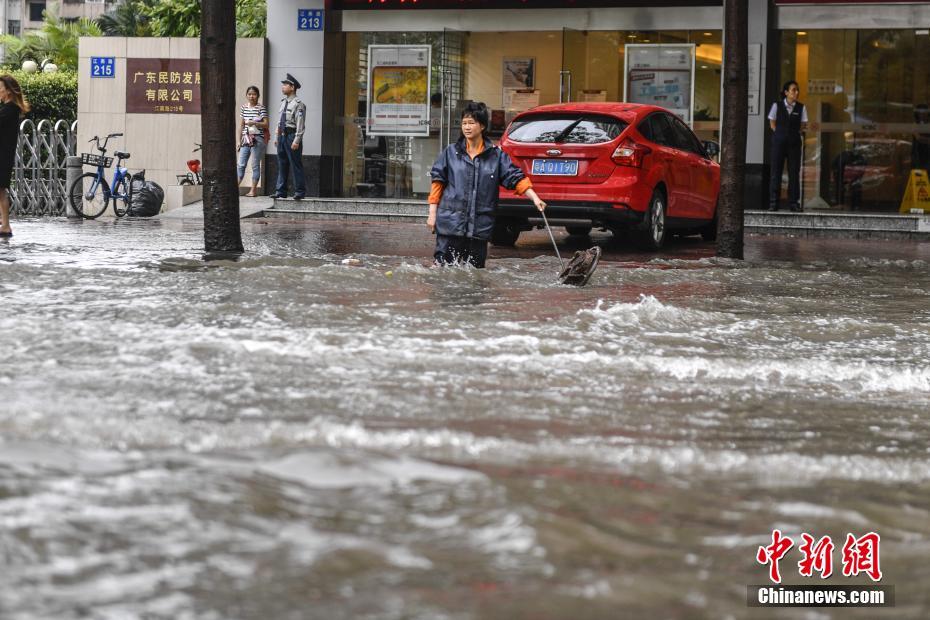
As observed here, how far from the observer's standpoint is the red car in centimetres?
1398

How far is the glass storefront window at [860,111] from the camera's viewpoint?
21.3 metres

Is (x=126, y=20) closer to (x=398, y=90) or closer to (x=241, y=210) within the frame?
(x=398, y=90)

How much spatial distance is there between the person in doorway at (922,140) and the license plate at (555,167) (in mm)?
9525

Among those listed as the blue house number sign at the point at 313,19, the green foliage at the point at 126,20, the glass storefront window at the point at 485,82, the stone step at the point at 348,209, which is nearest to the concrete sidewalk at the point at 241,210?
the stone step at the point at 348,209

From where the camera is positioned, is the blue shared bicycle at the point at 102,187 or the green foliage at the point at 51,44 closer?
the blue shared bicycle at the point at 102,187

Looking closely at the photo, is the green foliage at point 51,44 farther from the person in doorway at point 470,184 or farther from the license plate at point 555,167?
the person in doorway at point 470,184

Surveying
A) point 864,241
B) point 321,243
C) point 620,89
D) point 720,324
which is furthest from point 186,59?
point 720,324

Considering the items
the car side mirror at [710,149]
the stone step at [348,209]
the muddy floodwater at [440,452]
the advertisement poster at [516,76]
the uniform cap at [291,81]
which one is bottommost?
the muddy floodwater at [440,452]

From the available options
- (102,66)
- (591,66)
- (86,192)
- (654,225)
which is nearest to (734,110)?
(654,225)

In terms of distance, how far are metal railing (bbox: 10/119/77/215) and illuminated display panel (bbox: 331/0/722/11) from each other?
533cm

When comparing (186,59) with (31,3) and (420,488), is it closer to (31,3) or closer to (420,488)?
(420,488)

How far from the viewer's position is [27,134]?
22.9 m

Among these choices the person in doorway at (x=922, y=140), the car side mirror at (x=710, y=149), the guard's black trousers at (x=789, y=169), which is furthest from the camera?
the person in doorway at (x=922, y=140)

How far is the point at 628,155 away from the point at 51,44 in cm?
4887
